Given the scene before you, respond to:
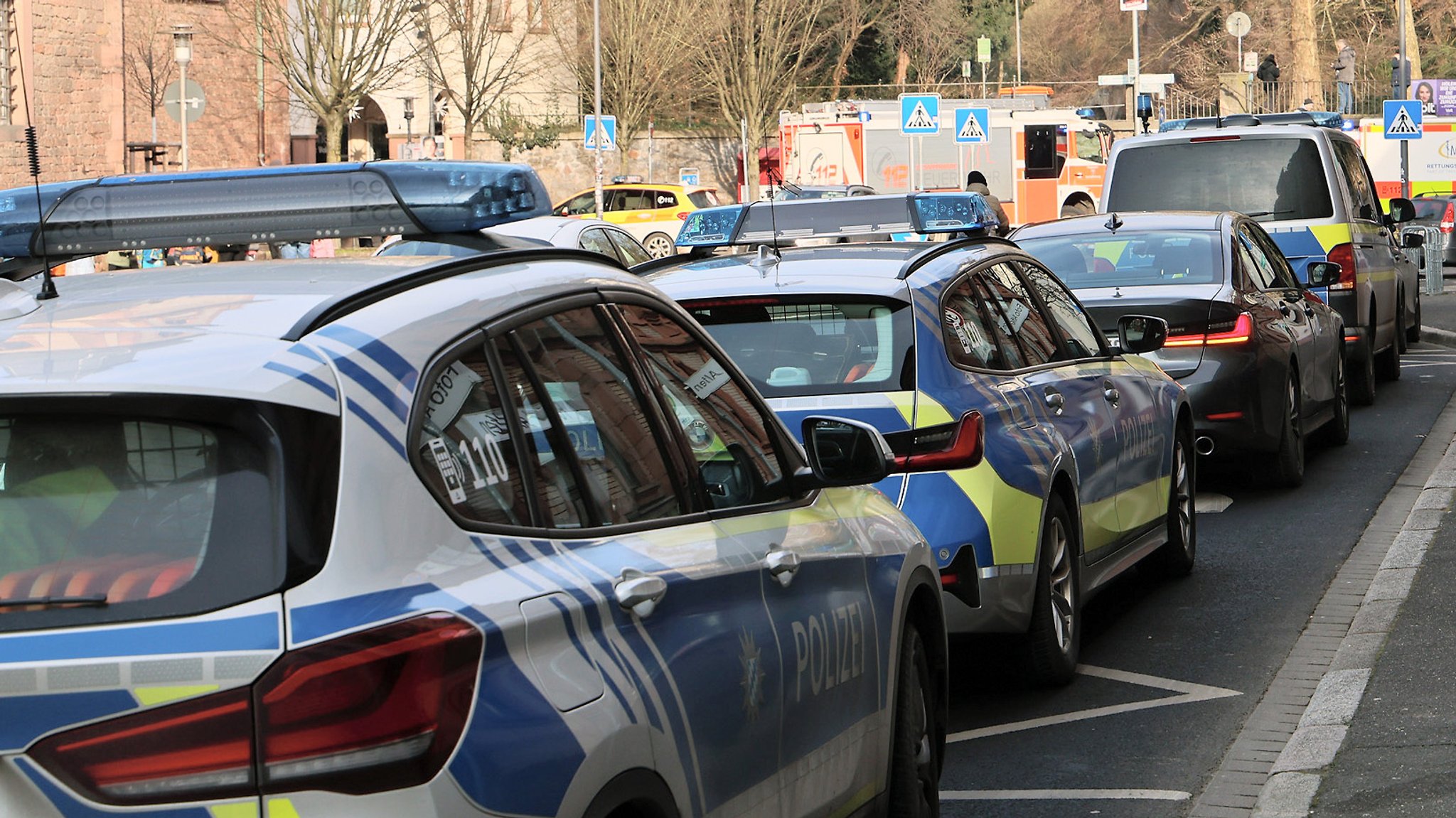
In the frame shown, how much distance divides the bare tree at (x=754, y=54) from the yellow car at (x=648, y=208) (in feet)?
51.7

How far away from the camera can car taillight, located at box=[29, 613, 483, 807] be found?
241 centimetres

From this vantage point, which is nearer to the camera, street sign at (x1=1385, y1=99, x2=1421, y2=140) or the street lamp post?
the street lamp post

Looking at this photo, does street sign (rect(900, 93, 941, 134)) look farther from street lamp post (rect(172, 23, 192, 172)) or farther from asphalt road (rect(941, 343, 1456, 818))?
asphalt road (rect(941, 343, 1456, 818))

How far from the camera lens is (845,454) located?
4.26m

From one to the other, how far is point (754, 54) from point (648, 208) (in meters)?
20.0

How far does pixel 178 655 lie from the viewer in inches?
95.8

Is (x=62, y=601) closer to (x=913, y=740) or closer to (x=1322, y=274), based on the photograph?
(x=913, y=740)

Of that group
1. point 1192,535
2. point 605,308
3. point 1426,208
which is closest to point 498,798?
point 605,308

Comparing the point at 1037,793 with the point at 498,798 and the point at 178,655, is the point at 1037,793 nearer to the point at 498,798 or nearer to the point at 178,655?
the point at 498,798

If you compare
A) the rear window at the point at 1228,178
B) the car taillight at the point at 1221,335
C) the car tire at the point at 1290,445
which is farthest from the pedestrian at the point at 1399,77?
the car taillight at the point at 1221,335

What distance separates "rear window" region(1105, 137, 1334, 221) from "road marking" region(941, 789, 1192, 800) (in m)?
10.6

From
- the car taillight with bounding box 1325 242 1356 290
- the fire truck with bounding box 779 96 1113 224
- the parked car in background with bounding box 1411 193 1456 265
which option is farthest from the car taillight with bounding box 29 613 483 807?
the fire truck with bounding box 779 96 1113 224

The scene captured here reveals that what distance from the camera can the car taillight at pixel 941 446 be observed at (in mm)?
6117

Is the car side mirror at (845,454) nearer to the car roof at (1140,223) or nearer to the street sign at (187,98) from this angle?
the car roof at (1140,223)
